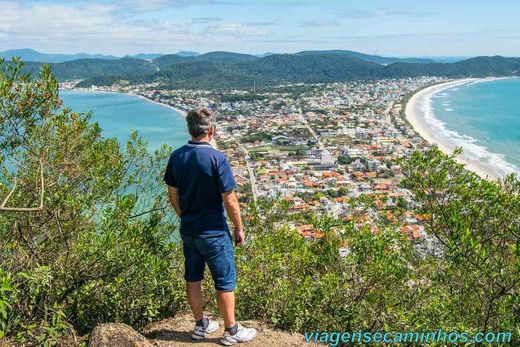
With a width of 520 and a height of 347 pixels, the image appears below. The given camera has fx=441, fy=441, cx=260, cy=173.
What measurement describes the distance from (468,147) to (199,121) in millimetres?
35219

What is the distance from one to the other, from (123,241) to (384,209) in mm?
3189

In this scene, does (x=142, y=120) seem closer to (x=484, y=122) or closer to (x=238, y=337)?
(x=484, y=122)

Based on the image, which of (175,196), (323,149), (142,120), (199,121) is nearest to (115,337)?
(175,196)

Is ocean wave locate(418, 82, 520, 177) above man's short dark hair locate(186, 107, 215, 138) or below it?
below

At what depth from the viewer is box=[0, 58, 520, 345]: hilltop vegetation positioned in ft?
10.3

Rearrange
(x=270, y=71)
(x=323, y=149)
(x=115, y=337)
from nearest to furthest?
(x=115, y=337), (x=323, y=149), (x=270, y=71)

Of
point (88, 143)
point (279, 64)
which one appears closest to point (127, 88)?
point (279, 64)

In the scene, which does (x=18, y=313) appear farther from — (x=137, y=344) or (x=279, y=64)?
(x=279, y=64)

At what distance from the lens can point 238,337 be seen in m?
3.18

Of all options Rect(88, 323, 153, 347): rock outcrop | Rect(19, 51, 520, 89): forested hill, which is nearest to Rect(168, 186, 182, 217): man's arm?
Rect(88, 323, 153, 347): rock outcrop

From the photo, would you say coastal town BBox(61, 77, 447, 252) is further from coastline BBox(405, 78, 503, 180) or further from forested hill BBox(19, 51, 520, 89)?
forested hill BBox(19, 51, 520, 89)

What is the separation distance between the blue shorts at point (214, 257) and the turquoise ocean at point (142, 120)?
29657mm

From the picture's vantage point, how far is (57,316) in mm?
3135

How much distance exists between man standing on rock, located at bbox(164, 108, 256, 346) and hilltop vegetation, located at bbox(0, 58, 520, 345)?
61cm
